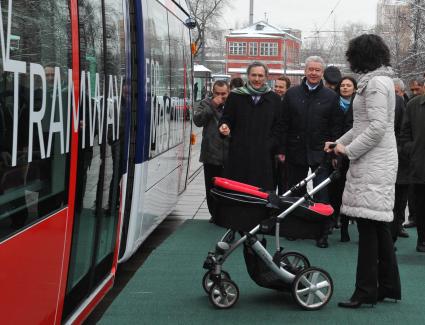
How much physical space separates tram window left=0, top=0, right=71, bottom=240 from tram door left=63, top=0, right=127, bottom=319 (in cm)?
40

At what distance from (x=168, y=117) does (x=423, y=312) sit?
367 cm

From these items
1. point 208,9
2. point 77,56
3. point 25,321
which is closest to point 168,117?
point 77,56

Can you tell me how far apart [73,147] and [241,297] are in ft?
8.31

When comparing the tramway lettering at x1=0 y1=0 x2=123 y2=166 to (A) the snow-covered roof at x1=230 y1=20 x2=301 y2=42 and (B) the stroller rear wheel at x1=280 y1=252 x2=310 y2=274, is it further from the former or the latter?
(A) the snow-covered roof at x1=230 y1=20 x2=301 y2=42

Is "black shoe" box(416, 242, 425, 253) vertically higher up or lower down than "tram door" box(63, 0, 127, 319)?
lower down

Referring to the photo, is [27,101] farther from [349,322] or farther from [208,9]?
[208,9]

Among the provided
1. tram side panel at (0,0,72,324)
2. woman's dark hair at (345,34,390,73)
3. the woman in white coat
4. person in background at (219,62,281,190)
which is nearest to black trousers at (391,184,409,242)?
person in background at (219,62,281,190)

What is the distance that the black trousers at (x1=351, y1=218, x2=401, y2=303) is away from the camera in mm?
5699

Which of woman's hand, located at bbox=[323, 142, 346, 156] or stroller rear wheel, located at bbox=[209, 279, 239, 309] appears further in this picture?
stroller rear wheel, located at bbox=[209, 279, 239, 309]

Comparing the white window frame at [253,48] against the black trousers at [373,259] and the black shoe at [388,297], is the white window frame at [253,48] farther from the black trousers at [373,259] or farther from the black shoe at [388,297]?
the black trousers at [373,259]

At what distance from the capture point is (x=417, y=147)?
26.5 ft

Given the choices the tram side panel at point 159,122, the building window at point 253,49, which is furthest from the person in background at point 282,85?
the building window at point 253,49

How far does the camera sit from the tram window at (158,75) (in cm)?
710

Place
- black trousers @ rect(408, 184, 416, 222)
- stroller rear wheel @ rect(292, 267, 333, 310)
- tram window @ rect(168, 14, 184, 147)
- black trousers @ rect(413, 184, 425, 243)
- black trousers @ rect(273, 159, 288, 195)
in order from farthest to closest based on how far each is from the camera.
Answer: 1. black trousers @ rect(408, 184, 416, 222)
2. black trousers @ rect(273, 159, 288, 195)
3. tram window @ rect(168, 14, 184, 147)
4. black trousers @ rect(413, 184, 425, 243)
5. stroller rear wheel @ rect(292, 267, 333, 310)
